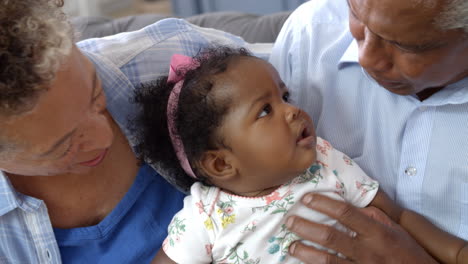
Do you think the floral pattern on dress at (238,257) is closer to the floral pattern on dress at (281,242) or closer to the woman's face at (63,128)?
the floral pattern on dress at (281,242)

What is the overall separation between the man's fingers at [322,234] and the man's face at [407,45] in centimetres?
43

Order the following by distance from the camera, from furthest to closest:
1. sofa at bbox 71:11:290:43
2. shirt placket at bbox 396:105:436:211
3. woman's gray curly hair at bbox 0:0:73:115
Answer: sofa at bbox 71:11:290:43 → shirt placket at bbox 396:105:436:211 → woman's gray curly hair at bbox 0:0:73:115

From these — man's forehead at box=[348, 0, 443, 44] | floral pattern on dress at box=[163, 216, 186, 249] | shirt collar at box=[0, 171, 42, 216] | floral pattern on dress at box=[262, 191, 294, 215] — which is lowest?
floral pattern on dress at box=[163, 216, 186, 249]

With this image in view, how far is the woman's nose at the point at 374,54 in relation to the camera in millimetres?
1252

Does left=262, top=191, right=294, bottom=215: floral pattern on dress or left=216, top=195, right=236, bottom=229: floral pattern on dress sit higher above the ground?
left=262, top=191, right=294, bottom=215: floral pattern on dress

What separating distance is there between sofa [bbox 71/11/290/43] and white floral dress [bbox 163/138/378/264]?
3.21 ft

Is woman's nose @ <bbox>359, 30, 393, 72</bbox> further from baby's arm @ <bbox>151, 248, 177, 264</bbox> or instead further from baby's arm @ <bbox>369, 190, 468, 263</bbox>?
baby's arm @ <bbox>151, 248, 177, 264</bbox>

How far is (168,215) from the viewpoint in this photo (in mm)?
1557

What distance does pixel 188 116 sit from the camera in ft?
4.28

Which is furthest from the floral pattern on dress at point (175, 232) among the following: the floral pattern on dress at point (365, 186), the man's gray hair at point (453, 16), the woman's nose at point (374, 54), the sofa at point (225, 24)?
the sofa at point (225, 24)

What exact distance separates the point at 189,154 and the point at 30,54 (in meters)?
0.49

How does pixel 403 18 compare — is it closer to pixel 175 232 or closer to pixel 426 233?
pixel 426 233

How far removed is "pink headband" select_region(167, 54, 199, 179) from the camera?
135cm

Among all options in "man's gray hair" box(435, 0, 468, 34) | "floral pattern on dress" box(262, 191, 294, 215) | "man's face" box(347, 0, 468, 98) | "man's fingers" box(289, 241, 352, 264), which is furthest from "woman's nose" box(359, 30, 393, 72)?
"man's fingers" box(289, 241, 352, 264)
